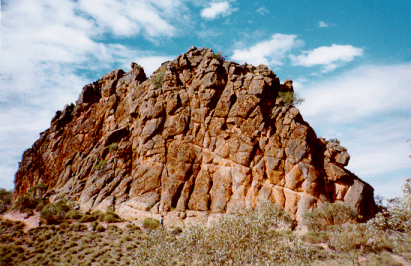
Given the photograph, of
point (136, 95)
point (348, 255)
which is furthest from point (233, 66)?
point (348, 255)

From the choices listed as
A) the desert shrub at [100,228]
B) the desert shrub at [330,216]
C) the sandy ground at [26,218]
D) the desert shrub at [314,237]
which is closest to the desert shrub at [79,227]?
the desert shrub at [100,228]

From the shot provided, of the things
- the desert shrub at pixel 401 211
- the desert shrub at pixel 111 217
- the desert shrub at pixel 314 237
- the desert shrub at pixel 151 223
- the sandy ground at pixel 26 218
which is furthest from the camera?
the sandy ground at pixel 26 218

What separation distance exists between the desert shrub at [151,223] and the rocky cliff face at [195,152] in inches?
72.2

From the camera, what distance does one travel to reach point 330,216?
3550cm

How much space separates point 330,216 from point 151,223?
93.1ft

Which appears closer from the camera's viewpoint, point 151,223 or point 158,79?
point 151,223

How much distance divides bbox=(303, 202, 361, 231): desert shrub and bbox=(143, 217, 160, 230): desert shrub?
927 inches

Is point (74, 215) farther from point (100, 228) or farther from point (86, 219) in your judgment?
point (100, 228)

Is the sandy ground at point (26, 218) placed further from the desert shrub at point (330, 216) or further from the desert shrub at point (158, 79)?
the desert shrub at point (330, 216)

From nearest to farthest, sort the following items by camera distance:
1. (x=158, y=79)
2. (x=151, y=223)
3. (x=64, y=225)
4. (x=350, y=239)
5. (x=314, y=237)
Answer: (x=350, y=239), (x=314, y=237), (x=151, y=223), (x=64, y=225), (x=158, y=79)

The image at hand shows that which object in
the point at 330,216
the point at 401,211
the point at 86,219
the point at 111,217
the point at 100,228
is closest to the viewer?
the point at 401,211

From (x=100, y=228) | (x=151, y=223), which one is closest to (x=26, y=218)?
(x=100, y=228)

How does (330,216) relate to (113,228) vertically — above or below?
above

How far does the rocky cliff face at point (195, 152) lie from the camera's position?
1575 inches
